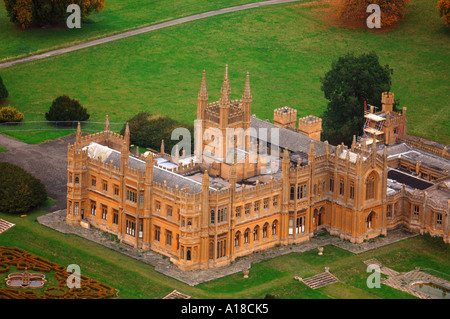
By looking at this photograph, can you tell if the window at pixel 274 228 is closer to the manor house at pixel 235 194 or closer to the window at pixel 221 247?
the manor house at pixel 235 194

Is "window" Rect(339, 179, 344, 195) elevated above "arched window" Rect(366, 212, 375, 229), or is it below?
above

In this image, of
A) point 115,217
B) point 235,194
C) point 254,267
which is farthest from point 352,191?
point 115,217

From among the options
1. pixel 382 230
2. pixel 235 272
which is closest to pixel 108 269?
pixel 235 272

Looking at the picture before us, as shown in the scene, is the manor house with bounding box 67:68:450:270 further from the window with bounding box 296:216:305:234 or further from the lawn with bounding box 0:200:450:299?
the lawn with bounding box 0:200:450:299

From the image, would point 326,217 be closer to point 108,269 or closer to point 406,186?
point 406,186

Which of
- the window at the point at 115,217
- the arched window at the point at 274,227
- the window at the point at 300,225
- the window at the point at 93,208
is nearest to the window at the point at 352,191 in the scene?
the window at the point at 300,225

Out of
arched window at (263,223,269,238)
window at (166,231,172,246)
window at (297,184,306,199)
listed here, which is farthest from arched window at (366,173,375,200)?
window at (166,231,172,246)
